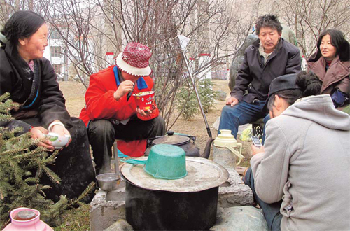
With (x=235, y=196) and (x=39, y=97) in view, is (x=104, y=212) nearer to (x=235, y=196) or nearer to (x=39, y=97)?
(x=235, y=196)

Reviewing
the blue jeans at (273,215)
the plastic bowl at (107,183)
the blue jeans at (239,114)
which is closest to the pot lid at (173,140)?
the plastic bowl at (107,183)

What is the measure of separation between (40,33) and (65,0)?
6.18 feet

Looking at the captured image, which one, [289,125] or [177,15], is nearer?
[289,125]

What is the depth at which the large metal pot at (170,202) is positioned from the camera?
225 centimetres

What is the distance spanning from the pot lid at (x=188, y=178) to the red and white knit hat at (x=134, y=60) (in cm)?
113

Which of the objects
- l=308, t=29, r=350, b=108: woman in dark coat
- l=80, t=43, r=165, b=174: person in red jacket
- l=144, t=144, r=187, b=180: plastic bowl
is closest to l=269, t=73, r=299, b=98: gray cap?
l=144, t=144, r=187, b=180: plastic bowl

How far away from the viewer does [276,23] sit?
4.20 m

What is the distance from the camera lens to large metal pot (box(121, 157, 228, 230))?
2.25m

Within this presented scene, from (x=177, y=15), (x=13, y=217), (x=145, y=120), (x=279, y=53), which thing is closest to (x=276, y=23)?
(x=279, y=53)

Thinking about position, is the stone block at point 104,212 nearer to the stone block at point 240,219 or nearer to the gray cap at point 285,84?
the stone block at point 240,219

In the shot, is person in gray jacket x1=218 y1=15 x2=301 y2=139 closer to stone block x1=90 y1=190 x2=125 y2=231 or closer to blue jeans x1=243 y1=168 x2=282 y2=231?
blue jeans x1=243 y1=168 x2=282 y2=231

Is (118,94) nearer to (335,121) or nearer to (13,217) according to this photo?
(13,217)

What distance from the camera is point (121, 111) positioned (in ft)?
11.6

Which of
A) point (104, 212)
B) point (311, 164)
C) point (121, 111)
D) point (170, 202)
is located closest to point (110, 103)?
point (121, 111)
